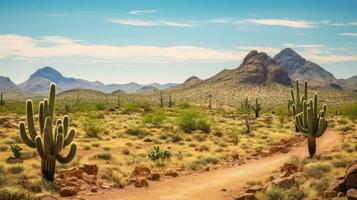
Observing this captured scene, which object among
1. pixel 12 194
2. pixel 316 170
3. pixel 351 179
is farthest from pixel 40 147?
pixel 351 179

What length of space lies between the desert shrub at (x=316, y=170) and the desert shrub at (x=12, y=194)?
9119 mm

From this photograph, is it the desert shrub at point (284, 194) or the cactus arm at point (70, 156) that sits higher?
the cactus arm at point (70, 156)

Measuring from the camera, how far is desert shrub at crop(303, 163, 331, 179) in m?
15.0

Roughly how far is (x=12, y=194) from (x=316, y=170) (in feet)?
32.9

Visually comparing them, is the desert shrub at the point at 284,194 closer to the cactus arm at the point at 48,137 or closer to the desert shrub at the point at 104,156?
the cactus arm at the point at 48,137

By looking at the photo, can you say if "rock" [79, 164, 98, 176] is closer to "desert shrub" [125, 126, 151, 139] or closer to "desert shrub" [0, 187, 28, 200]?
"desert shrub" [0, 187, 28, 200]

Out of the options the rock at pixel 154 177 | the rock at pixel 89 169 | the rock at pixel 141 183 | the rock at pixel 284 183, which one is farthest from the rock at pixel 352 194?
the rock at pixel 89 169

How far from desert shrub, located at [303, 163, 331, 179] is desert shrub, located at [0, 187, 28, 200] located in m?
9.12

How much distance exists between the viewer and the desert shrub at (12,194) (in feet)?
40.5

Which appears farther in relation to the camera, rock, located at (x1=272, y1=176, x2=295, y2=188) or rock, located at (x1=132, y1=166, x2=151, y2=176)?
rock, located at (x1=132, y1=166, x2=151, y2=176)

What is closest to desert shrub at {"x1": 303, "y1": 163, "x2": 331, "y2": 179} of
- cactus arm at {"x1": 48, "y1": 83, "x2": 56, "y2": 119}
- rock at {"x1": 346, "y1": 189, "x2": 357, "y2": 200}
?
rock at {"x1": 346, "y1": 189, "x2": 357, "y2": 200}

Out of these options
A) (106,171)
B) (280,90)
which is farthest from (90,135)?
(280,90)

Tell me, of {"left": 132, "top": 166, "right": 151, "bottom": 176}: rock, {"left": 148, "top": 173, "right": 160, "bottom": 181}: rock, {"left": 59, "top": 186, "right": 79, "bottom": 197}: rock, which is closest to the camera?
{"left": 59, "top": 186, "right": 79, "bottom": 197}: rock

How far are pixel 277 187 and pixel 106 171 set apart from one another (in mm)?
7463
